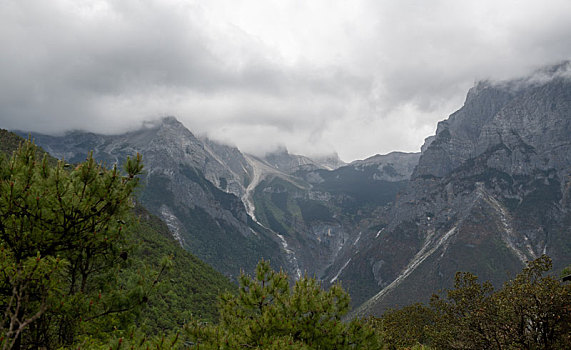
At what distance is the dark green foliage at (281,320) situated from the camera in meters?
15.5

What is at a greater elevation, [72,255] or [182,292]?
[72,255]

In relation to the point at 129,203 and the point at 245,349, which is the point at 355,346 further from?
the point at 129,203

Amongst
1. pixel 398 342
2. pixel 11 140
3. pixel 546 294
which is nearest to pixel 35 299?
pixel 546 294

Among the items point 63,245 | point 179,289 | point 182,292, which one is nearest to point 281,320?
point 63,245

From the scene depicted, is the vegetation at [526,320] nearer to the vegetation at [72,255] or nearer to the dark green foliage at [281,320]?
the dark green foliage at [281,320]

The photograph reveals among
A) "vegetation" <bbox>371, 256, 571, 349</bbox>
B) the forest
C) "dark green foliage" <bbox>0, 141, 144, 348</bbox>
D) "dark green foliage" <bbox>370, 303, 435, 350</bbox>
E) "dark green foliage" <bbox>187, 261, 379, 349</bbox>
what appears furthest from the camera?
"dark green foliage" <bbox>370, 303, 435, 350</bbox>

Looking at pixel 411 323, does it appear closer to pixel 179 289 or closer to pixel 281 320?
pixel 281 320

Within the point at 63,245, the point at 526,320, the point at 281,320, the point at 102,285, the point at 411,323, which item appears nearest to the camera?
the point at 63,245

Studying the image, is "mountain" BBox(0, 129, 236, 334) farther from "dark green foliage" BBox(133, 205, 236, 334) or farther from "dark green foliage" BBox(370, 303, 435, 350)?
"dark green foliage" BBox(370, 303, 435, 350)

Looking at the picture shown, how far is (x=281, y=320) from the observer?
1644 centimetres

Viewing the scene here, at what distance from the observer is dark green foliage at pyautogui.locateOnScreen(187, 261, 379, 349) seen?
50.8ft

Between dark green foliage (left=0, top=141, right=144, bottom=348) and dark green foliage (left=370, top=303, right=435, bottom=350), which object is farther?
dark green foliage (left=370, top=303, right=435, bottom=350)

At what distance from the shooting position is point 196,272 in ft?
329

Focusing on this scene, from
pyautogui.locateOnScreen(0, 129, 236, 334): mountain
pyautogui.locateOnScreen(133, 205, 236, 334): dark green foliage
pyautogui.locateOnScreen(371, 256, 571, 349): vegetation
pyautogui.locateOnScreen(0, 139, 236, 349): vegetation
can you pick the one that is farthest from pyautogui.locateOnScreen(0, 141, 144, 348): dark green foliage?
pyautogui.locateOnScreen(133, 205, 236, 334): dark green foliage
